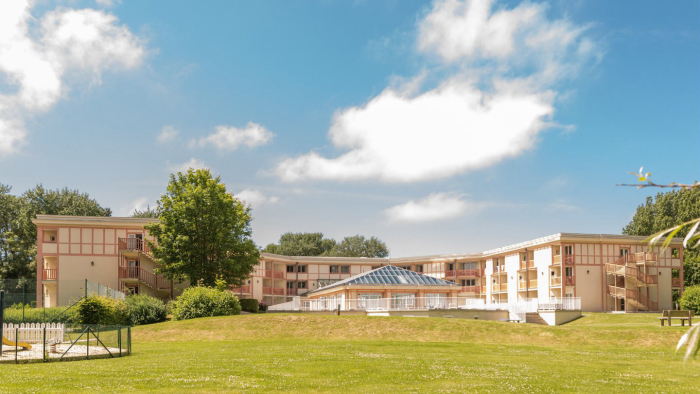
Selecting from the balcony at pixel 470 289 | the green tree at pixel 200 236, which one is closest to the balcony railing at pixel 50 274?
the green tree at pixel 200 236

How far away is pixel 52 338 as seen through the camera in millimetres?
27125

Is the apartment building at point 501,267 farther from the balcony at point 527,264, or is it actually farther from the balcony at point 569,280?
the balcony at point 527,264

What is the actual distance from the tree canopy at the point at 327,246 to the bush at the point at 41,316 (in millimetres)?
77565

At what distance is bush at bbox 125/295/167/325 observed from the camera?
43.8 m

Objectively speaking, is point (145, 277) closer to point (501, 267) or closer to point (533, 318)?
point (533, 318)

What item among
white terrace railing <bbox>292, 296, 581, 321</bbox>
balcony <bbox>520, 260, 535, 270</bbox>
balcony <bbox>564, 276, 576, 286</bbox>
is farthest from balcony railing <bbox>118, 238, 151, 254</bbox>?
balcony <bbox>564, 276, 576, 286</bbox>

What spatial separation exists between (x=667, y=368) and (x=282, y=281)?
65.3 metres

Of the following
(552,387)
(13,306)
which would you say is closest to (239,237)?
(13,306)

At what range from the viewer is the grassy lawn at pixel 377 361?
1723cm

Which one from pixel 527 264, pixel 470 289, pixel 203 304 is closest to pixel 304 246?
pixel 470 289

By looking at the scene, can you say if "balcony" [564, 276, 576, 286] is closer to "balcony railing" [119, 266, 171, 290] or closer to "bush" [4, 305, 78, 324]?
"balcony railing" [119, 266, 171, 290]

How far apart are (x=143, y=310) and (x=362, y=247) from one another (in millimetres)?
79730

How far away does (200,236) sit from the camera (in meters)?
52.1

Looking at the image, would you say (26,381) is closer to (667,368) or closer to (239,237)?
(667,368)
